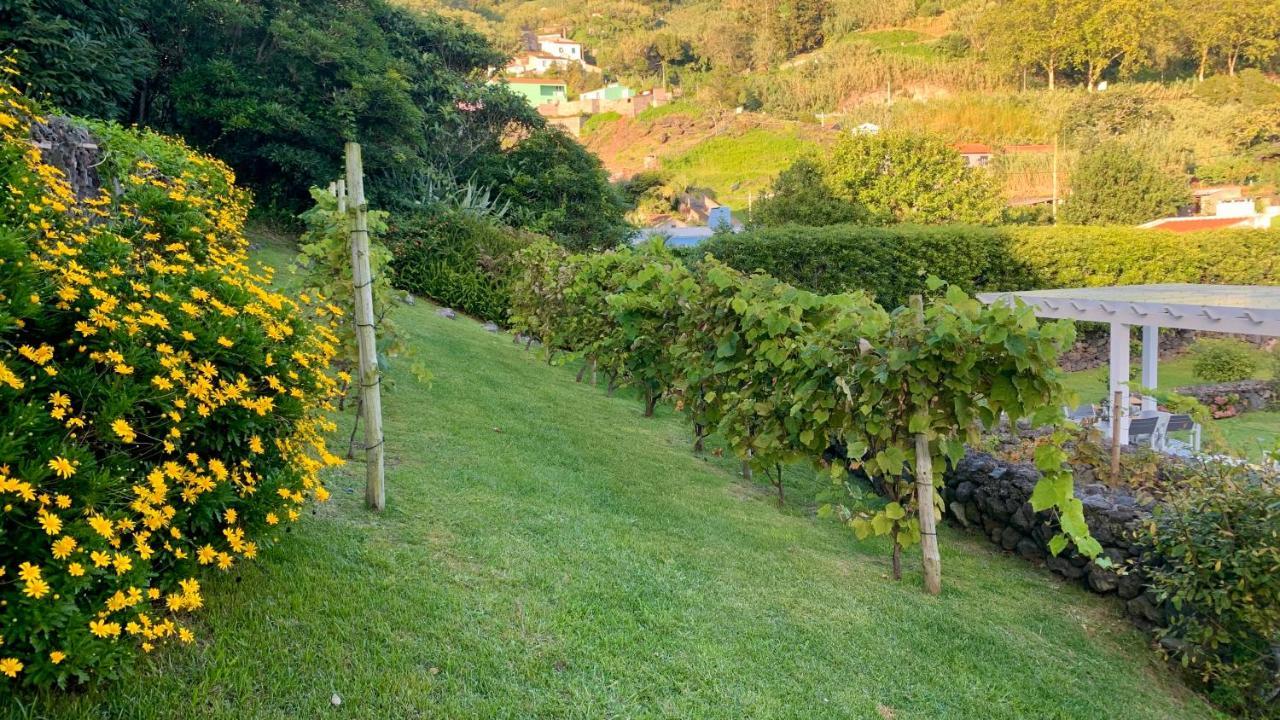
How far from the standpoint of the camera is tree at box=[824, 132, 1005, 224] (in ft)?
80.2

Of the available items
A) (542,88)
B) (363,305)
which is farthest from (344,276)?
(542,88)

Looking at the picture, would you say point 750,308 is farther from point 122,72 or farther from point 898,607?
point 122,72

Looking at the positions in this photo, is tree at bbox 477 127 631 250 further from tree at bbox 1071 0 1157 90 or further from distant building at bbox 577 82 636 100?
tree at bbox 1071 0 1157 90

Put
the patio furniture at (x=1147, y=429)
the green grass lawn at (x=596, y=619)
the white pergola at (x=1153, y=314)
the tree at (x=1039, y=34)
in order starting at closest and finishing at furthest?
1. the green grass lawn at (x=596, y=619)
2. the white pergola at (x=1153, y=314)
3. the patio furniture at (x=1147, y=429)
4. the tree at (x=1039, y=34)

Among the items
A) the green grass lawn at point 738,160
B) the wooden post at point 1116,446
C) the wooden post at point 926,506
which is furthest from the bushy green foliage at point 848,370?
the green grass lawn at point 738,160

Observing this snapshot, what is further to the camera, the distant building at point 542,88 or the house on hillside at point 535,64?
the house on hillside at point 535,64

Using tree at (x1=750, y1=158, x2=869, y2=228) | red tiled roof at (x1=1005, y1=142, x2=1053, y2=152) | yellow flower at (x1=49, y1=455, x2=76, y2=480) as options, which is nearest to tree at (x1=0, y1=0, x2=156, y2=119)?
yellow flower at (x1=49, y1=455, x2=76, y2=480)

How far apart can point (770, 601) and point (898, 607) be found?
732 mm

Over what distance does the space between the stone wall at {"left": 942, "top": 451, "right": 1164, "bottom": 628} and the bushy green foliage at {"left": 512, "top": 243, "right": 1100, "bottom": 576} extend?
424 millimetres

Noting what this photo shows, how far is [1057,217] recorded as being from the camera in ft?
97.7

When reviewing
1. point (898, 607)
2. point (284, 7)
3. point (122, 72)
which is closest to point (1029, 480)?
point (898, 607)

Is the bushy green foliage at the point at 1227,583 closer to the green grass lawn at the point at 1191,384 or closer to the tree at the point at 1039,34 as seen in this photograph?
the green grass lawn at the point at 1191,384

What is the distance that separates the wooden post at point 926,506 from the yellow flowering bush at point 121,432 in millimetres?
2953

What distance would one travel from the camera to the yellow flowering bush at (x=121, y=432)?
5.68 ft
